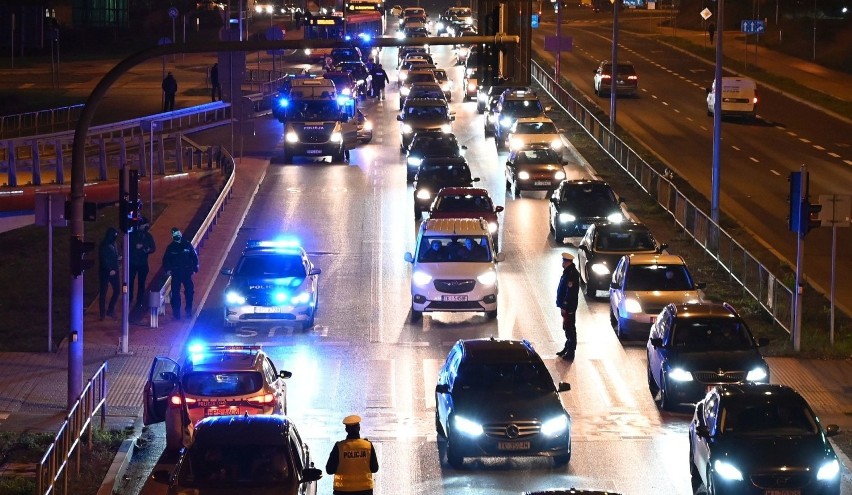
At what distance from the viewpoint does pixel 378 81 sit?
72750mm

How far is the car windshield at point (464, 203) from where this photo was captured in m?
36.6

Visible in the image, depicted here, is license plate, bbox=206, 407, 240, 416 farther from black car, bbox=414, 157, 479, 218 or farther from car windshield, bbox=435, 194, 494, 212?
black car, bbox=414, 157, 479, 218

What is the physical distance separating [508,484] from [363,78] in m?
56.3

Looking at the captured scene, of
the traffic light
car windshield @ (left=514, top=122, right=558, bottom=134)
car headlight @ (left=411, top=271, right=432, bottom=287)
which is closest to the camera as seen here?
the traffic light

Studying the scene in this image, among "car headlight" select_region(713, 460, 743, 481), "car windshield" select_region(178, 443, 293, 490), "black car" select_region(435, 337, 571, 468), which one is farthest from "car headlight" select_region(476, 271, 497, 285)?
"car windshield" select_region(178, 443, 293, 490)

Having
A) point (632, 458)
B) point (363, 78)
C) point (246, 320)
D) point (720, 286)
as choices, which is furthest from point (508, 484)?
point (363, 78)

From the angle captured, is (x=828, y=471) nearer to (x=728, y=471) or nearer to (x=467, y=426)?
(x=728, y=471)

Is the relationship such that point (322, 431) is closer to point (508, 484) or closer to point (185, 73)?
point (508, 484)

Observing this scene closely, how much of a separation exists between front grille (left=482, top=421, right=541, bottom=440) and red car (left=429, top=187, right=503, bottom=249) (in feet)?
57.3

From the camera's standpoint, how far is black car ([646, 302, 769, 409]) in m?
22.1

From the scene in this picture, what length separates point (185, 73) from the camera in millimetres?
94625

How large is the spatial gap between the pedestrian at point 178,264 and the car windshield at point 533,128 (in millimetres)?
23810

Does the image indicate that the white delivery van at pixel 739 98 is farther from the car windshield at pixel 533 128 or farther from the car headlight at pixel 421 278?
the car headlight at pixel 421 278

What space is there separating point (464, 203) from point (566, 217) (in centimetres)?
259
